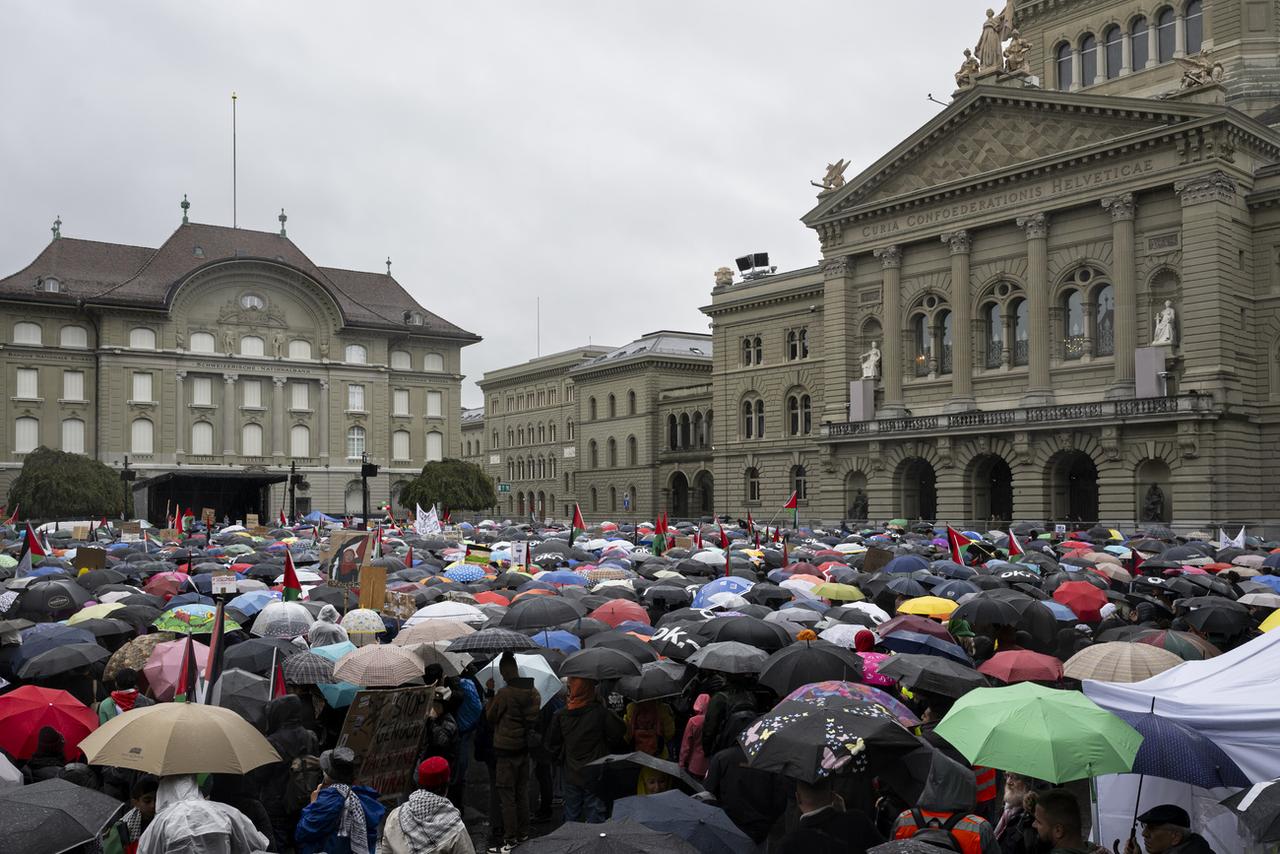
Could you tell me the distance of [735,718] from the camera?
959 cm

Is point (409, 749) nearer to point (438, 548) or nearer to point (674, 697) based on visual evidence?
point (674, 697)

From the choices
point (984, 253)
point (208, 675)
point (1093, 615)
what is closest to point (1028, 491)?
point (984, 253)

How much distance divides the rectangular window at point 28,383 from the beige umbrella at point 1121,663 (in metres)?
78.5

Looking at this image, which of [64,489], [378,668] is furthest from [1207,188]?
[64,489]

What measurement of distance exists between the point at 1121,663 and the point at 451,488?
65366 mm

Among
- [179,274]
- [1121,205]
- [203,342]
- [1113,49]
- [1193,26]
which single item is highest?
[1113,49]

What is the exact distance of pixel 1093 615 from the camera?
53.8ft

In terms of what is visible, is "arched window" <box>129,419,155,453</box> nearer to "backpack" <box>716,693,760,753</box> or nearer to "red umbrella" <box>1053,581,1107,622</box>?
"red umbrella" <box>1053,581,1107,622</box>

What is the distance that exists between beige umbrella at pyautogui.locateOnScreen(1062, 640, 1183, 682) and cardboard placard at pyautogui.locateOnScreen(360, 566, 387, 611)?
29.2 ft

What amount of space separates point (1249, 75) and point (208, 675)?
2314 inches

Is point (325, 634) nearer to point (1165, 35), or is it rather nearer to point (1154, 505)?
point (1154, 505)

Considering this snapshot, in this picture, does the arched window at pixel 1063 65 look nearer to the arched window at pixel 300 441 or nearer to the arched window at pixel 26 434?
the arched window at pixel 300 441

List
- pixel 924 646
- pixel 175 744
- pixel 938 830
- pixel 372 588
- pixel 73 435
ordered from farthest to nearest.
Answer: pixel 73 435 < pixel 372 588 < pixel 924 646 < pixel 175 744 < pixel 938 830

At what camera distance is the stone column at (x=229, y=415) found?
81.1 meters
